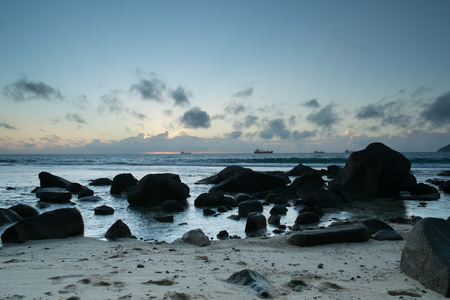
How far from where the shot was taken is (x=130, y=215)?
9336mm

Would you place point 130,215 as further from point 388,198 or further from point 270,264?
point 388,198

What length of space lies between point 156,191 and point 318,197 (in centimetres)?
581

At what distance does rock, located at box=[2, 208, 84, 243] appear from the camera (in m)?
6.02

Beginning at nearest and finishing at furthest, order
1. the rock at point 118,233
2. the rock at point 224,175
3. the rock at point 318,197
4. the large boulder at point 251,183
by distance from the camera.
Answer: the rock at point 118,233 → the rock at point 318,197 → the large boulder at point 251,183 → the rock at point 224,175

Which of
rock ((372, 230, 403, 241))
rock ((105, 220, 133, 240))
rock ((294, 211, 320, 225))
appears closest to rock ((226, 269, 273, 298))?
rock ((372, 230, 403, 241))

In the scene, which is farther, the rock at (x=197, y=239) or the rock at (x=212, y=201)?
the rock at (x=212, y=201)

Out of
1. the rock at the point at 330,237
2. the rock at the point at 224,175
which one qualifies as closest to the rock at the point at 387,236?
the rock at the point at 330,237

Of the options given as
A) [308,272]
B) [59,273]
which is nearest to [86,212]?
[59,273]

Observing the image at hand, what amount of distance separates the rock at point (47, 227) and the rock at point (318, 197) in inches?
271

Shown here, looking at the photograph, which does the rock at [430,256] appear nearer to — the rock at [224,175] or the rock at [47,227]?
the rock at [47,227]

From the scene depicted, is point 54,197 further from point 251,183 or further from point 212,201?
point 251,183

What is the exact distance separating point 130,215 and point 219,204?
298 cm

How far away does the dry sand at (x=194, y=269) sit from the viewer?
10.1 feet

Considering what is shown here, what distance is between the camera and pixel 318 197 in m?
10.5
